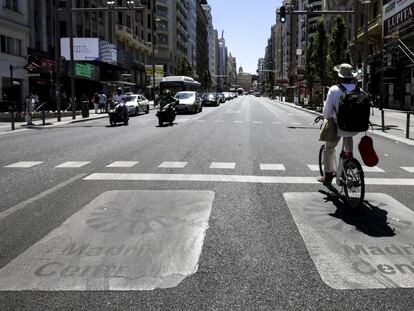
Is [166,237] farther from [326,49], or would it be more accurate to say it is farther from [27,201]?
[326,49]

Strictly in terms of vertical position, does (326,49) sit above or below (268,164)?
above

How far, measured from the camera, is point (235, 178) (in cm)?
930

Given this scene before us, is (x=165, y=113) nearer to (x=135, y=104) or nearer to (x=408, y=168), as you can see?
(x=135, y=104)

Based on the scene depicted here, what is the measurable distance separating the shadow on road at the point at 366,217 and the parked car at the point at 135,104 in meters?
29.7

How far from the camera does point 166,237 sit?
547 cm

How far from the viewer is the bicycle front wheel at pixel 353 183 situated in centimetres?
657

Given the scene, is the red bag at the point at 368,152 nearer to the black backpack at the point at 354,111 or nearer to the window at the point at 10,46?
the black backpack at the point at 354,111

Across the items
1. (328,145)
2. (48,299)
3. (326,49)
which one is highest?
(326,49)

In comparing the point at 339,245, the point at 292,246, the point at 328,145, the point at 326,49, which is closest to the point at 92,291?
the point at 292,246

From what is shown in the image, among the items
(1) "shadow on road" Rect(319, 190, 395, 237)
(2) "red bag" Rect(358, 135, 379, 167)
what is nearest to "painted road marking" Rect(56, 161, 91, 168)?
(1) "shadow on road" Rect(319, 190, 395, 237)

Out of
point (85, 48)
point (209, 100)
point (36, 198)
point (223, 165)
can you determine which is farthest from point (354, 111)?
point (209, 100)

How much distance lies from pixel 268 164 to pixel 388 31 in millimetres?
32716

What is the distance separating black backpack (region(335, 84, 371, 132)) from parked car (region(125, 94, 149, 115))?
97.8ft

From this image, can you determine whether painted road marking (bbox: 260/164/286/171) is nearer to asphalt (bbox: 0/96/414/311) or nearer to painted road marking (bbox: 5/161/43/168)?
asphalt (bbox: 0/96/414/311)
